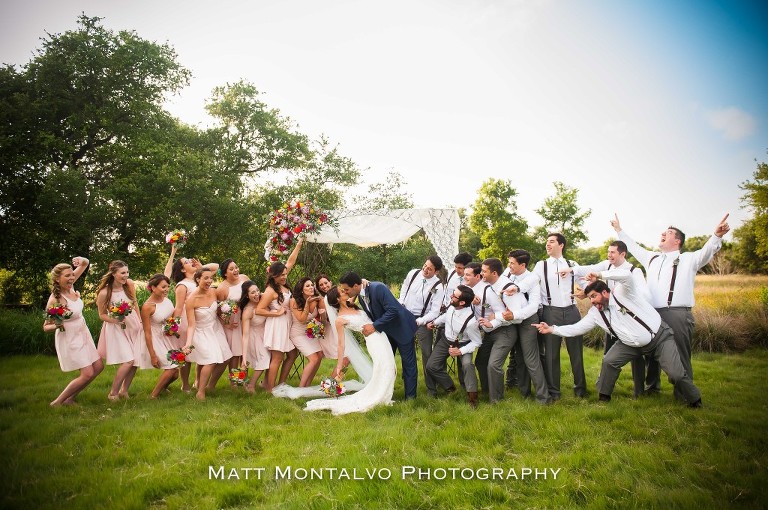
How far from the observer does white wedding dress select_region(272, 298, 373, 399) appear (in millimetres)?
7504

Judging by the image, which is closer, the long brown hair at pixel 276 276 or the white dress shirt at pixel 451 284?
the long brown hair at pixel 276 276

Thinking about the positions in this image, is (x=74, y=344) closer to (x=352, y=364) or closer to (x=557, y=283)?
(x=352, y=364)

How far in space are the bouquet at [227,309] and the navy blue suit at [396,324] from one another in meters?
2.35

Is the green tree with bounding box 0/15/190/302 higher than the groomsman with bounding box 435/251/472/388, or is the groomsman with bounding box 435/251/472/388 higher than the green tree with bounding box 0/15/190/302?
the green tree with bounding box 0/15/190/302

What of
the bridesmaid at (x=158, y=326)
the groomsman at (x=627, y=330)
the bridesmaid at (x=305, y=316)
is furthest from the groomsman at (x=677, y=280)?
the bridesmaid at (x=158, y=326)

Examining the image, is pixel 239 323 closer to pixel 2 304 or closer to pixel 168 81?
pixel 2 304

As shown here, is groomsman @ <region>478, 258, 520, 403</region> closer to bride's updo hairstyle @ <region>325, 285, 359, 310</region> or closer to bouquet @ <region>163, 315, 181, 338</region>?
bride's updo hairstyle @ <region>325, 285, 359, 310</region>

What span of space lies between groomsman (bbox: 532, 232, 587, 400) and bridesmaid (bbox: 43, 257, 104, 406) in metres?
6.69

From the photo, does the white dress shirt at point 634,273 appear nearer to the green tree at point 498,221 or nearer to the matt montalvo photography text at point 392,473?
the matt montalvo photography text at point 392,473

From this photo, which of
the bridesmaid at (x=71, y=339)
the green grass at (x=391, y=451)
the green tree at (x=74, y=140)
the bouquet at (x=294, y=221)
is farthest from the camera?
the green tree at (x=74, y=140)

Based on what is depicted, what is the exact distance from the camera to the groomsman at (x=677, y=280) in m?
6.35

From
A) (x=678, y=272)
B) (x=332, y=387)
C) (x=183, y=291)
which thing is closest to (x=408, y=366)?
(x=332, y=387)

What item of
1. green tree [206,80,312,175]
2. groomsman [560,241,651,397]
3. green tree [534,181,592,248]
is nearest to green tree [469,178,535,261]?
green tree [534,181,592,248]

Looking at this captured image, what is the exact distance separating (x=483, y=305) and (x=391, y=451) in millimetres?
2745
